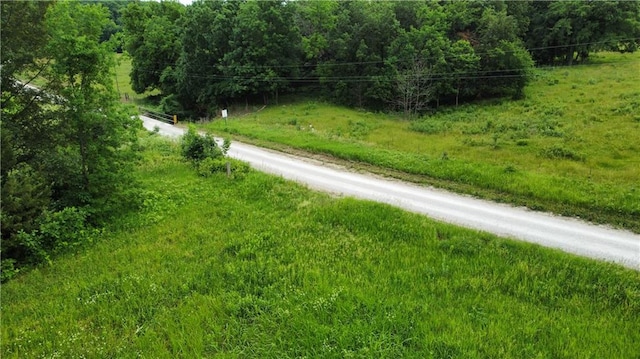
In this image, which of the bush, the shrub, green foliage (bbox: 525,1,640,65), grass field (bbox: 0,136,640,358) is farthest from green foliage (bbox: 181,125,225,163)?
green foliage (bbox: 525,1,640,65)

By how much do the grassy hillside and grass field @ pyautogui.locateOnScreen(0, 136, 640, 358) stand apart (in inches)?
203

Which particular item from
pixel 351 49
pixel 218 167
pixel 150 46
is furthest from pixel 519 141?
pixel 150 46

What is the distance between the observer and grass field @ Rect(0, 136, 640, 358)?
26.1 feet

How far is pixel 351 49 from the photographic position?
45.5 metres

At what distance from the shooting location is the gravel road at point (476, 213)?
39.0 feet

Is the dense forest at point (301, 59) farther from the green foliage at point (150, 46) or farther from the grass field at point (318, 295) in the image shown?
the grass field at point (318, 295)

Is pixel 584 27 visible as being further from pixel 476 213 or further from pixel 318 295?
pixel 318 295

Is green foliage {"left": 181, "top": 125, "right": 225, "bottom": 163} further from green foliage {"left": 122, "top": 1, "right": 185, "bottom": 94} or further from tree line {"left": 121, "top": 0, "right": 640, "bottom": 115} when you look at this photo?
green foliage {"left": 122, "top": 1, "right": 185, "bottom": 94}

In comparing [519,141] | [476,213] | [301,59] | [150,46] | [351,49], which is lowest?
[476,213]

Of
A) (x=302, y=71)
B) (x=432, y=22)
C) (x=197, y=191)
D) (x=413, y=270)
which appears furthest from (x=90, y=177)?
(x=432, y=22)

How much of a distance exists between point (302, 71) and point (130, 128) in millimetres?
36350

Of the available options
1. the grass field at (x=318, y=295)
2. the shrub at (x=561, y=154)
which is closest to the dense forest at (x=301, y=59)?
the grass field at (x=318, y=295)

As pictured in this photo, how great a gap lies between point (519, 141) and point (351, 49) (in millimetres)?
25675

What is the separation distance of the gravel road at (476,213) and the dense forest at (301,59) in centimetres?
793
